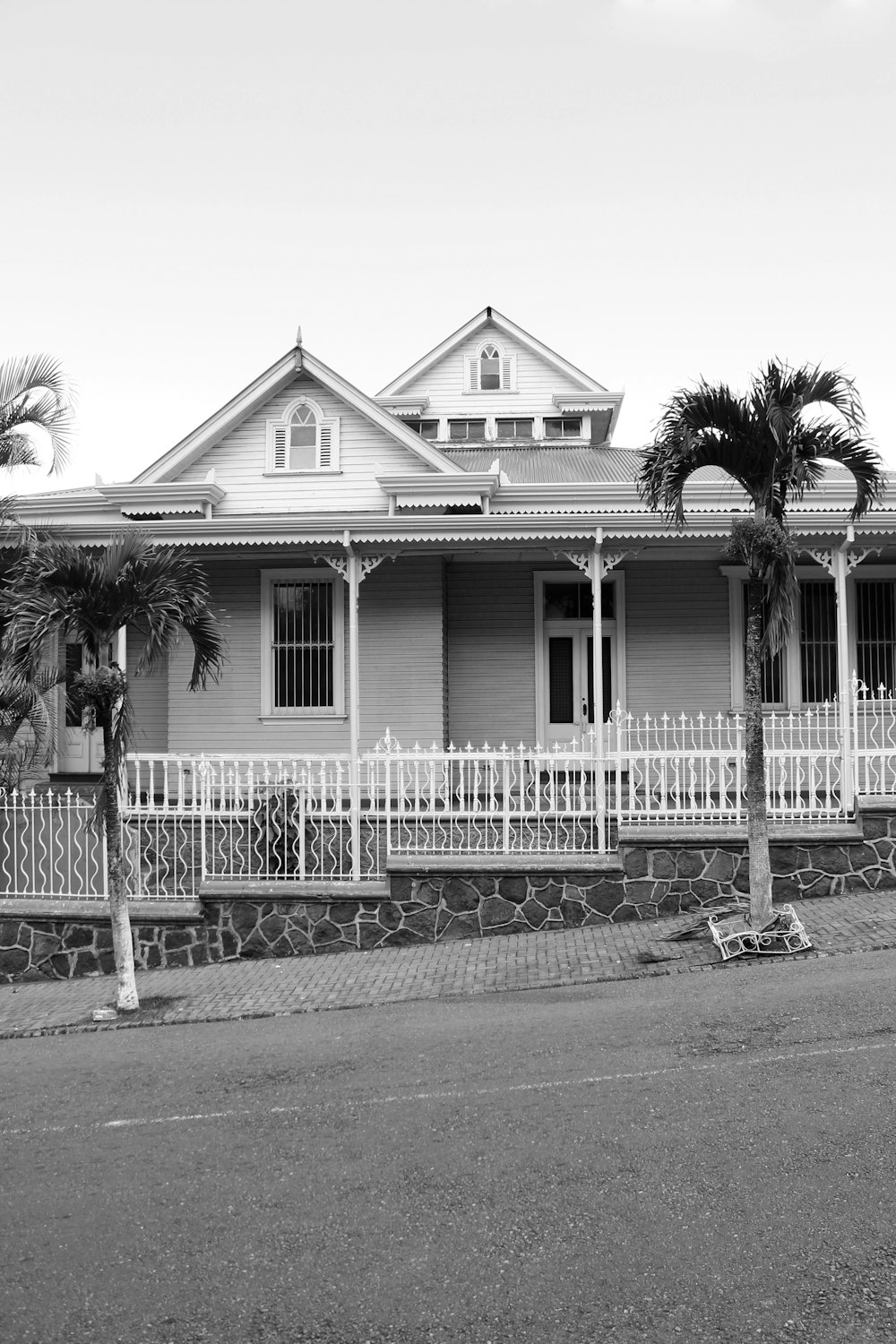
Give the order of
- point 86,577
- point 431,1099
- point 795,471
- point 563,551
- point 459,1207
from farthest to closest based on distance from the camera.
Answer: point 563,551, point 795,471, point 86,577, point 431,1099, point 459,1207

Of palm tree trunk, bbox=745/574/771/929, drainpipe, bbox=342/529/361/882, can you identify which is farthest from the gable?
palm tree trunk, bbox=745/574/771/929

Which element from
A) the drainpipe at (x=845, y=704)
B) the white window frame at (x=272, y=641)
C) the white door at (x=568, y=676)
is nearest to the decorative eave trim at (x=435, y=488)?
the white window frame at (x=272, y=641)

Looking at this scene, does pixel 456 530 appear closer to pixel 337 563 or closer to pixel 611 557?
pixel 337 563

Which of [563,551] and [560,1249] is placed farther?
[563,551]

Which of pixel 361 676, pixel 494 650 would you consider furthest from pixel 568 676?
pixel 361 676

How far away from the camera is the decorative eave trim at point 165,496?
16.6 meters

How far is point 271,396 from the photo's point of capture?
1720 cm

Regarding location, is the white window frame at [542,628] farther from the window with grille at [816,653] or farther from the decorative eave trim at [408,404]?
the decorative eave trim at [408,404]

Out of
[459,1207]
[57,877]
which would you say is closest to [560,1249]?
[459,1207]

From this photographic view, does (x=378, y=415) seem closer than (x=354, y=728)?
No

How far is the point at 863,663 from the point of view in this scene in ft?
52.3

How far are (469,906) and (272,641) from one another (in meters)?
5.87

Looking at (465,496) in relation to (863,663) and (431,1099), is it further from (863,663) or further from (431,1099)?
(431,1099)

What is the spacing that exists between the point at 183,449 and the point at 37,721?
6.09 metres
